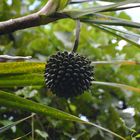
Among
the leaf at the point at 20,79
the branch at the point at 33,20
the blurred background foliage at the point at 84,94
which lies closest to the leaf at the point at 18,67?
the leaf at the point at 20,79

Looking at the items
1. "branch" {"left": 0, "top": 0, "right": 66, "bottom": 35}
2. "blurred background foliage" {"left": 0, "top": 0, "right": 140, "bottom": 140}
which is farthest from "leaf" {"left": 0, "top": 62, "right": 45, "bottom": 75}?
"blurred background foliage" {"left": 0, "top": 0, "right": 140, "bottom": 140}

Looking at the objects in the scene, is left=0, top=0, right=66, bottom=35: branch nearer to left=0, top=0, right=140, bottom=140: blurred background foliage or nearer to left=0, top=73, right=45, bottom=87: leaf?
left=0, top=73, right=45, bottom=87: leaf

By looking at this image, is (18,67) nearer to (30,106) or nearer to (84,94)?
(30,106)

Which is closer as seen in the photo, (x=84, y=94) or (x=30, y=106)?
(x=30, y=106)

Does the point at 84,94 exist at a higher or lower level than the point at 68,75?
lower

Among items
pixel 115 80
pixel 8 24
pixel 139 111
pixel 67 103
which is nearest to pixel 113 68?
pixel 115 80

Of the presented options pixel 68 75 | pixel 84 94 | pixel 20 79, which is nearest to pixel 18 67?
pixel 20 79

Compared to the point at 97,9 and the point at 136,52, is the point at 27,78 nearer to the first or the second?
the point at 97,9
